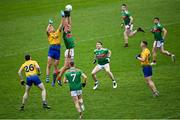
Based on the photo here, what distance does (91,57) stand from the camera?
3422 cm

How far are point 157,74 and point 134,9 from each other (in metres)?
22.5

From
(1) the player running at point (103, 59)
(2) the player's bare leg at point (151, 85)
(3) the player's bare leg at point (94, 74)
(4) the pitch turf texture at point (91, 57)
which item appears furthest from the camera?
(3) the player's bare leg at point (94, 74)

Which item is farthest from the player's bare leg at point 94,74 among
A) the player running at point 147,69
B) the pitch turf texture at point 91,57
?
the player running at point 147,69

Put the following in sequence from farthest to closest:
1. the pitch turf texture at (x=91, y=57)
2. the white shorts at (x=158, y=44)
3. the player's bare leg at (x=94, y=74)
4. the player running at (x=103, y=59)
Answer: the white shorts at (x=158, y=44) < the player's bare leg at (x=94, y=74) < the player running at (x=103, y=59) < the pitch turf texture at (x=91, y=57)

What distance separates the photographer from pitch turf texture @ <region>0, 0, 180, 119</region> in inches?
930

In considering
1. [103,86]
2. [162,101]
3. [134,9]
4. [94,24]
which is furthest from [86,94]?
[134,9]

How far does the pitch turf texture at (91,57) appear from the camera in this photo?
23609mm

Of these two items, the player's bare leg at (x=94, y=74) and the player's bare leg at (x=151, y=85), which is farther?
the player's bare leg at (x=94, y=74)

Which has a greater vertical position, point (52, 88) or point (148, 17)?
point (148, 17)

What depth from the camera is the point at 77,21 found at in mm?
46594

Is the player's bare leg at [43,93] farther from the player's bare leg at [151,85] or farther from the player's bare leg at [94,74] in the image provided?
the player's bare leg at [151,85]

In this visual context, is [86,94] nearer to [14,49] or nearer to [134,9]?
[14,49]

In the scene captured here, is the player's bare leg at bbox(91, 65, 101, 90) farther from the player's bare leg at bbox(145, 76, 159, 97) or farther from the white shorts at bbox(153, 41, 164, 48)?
the white shorts at bbox(153, 41, 164, 48)

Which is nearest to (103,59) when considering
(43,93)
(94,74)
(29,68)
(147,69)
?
(94,74)
